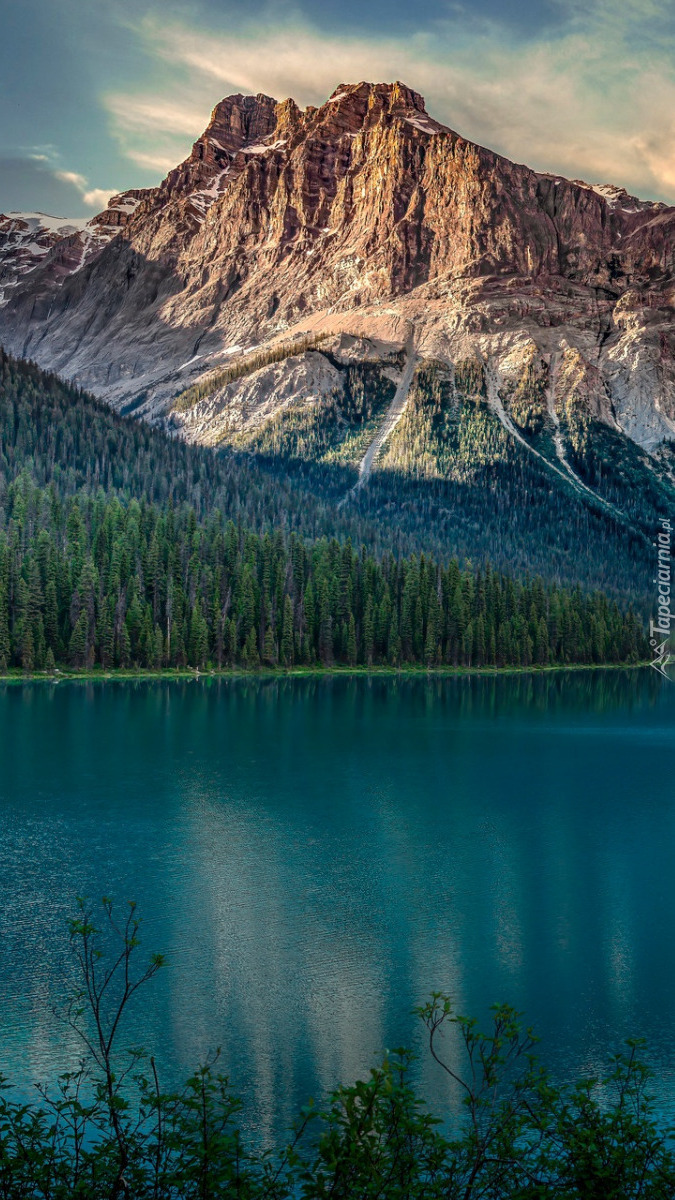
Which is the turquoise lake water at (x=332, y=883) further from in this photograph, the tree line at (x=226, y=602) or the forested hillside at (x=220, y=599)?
the forested hillside at (x=220, y=599)

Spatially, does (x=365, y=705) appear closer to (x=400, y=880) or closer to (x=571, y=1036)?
(x=400, y=880)

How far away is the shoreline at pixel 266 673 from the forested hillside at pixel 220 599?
179 cm

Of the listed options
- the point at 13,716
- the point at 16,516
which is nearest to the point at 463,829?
the point at 13,716

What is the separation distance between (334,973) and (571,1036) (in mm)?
7757

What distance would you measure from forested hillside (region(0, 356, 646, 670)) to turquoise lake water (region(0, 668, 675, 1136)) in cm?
4688

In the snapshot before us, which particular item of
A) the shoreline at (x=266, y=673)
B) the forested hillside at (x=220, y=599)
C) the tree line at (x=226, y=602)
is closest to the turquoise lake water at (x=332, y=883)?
the shoreline at (x=266, y=673)

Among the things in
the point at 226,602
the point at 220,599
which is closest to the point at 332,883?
the point at 226,602

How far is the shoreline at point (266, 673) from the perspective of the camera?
441ft

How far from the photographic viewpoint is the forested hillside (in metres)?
143

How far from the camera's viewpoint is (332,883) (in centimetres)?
4472

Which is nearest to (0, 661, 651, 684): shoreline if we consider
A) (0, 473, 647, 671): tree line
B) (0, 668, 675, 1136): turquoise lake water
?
(0, 473, 647, 671): tree line

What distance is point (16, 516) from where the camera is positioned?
159875mm

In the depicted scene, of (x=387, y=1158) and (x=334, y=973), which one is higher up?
(x=387, y=1158)

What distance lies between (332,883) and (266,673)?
111495 millimetres
